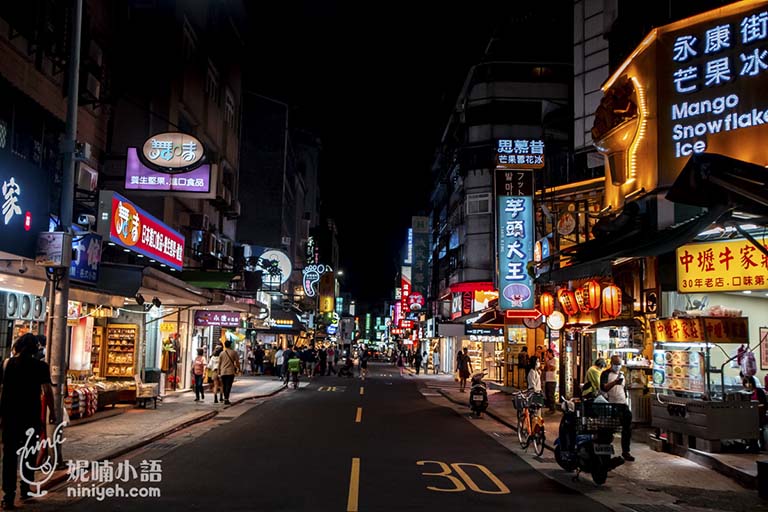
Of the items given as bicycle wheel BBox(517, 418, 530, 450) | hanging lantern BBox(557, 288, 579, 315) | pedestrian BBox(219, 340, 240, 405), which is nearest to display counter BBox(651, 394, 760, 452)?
bicycle wheel BBox(517, 418, 530, 450)

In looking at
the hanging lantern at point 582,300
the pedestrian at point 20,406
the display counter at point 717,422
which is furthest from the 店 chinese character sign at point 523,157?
the pedestrian at point 20,406

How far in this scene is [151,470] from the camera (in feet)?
37.1

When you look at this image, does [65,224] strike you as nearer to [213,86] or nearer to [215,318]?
[215,318]

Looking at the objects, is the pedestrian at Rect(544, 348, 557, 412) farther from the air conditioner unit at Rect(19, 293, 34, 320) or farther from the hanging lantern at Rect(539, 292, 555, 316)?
the air conditioner unit at Rect(19, 293, 34, 320)

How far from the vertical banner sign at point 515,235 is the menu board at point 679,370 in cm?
1192

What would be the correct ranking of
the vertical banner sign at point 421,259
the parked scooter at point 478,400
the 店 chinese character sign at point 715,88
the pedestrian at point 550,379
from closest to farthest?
the 店 chinese character sign at point 715,88, the parked scooter at point 478,400, the pedestrian at point 550,379, the vertical banner sign at point 421,259

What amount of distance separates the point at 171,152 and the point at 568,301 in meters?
12.4

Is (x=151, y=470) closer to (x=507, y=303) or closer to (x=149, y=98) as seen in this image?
(x=149, y=98)

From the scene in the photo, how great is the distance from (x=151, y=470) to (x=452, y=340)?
4712 centimetres

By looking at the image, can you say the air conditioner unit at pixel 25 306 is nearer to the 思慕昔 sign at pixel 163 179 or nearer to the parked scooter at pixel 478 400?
the 思慕昔 sign at pixel 163 179

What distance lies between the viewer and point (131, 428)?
16234 mm

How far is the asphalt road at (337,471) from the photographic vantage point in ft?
30.2

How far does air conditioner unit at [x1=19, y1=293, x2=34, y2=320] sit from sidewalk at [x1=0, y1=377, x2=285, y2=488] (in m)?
2.59

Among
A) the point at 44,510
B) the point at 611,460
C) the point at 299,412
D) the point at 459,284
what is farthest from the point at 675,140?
the point at 459,284
